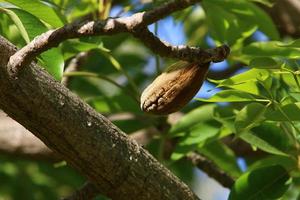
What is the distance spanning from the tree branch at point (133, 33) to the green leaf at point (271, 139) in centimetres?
55

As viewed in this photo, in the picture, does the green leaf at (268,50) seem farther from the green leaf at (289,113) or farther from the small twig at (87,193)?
the small twig at (87,193)

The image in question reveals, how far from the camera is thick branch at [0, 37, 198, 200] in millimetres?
1434

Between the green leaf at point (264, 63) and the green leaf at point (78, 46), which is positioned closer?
the green leaf at point (264, 63)

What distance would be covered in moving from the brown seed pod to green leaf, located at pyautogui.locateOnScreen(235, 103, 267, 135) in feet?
0.65

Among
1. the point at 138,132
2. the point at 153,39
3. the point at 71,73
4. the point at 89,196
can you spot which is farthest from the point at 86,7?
the point at 153,39

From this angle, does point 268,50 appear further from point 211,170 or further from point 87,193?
point 87,193

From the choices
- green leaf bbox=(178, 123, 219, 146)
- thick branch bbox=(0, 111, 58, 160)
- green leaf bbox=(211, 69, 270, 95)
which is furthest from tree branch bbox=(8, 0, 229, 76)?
thick branch bbox=(0, 111, 58, 160)

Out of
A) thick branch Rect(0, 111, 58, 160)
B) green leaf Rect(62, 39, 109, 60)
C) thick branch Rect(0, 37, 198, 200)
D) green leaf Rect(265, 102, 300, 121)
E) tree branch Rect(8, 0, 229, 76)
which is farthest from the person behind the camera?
thick branch Rect(0, 111, 58, 160)

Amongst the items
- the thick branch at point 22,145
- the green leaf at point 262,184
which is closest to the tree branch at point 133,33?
the green leaf at point 262,184

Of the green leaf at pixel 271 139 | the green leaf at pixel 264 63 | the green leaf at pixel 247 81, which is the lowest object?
the green leaf at pixel 271 139

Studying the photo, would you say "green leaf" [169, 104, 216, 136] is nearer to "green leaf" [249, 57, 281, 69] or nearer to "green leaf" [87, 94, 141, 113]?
"green leaf" [87, 94, 141, 113]

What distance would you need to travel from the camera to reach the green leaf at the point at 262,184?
181 cm

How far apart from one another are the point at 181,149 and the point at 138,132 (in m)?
0.48

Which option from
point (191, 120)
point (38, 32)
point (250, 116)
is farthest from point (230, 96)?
point (191, 120)
